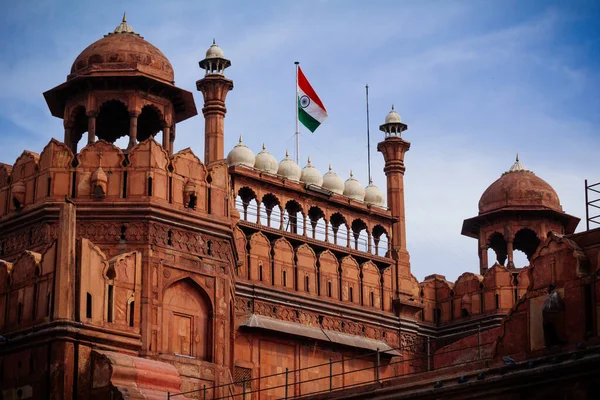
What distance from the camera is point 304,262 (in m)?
31.6

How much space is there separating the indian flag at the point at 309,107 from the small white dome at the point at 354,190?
6.09ft

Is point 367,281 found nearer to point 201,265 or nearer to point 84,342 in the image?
point 201,265

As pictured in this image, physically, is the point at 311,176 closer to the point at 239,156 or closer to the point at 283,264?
the point at 239,156

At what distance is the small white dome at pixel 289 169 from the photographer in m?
33.2

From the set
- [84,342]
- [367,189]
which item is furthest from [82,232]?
[367,189]

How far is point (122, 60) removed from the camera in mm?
27750

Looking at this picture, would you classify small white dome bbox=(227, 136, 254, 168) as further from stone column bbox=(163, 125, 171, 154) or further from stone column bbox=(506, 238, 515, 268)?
stone column bbox=(506, 238, 515, 268)

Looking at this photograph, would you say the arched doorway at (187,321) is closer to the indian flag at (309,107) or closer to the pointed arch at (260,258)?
the pointed arch at (260,258)

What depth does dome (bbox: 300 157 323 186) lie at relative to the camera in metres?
33.6

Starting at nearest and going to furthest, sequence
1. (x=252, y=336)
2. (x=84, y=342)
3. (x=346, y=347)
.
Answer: (x=84, y=342)
(x=252, y=336)
(x=346, y=347)

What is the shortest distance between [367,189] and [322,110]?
2.35 m

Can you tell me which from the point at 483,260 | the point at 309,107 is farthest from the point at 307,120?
the point at 483,260

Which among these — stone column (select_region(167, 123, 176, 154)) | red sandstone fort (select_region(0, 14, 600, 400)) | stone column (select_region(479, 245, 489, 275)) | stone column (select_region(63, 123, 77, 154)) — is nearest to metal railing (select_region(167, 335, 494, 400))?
red sandstone fort (select_region(0, 14, 600, 400))

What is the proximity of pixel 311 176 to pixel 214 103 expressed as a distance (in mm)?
3133
